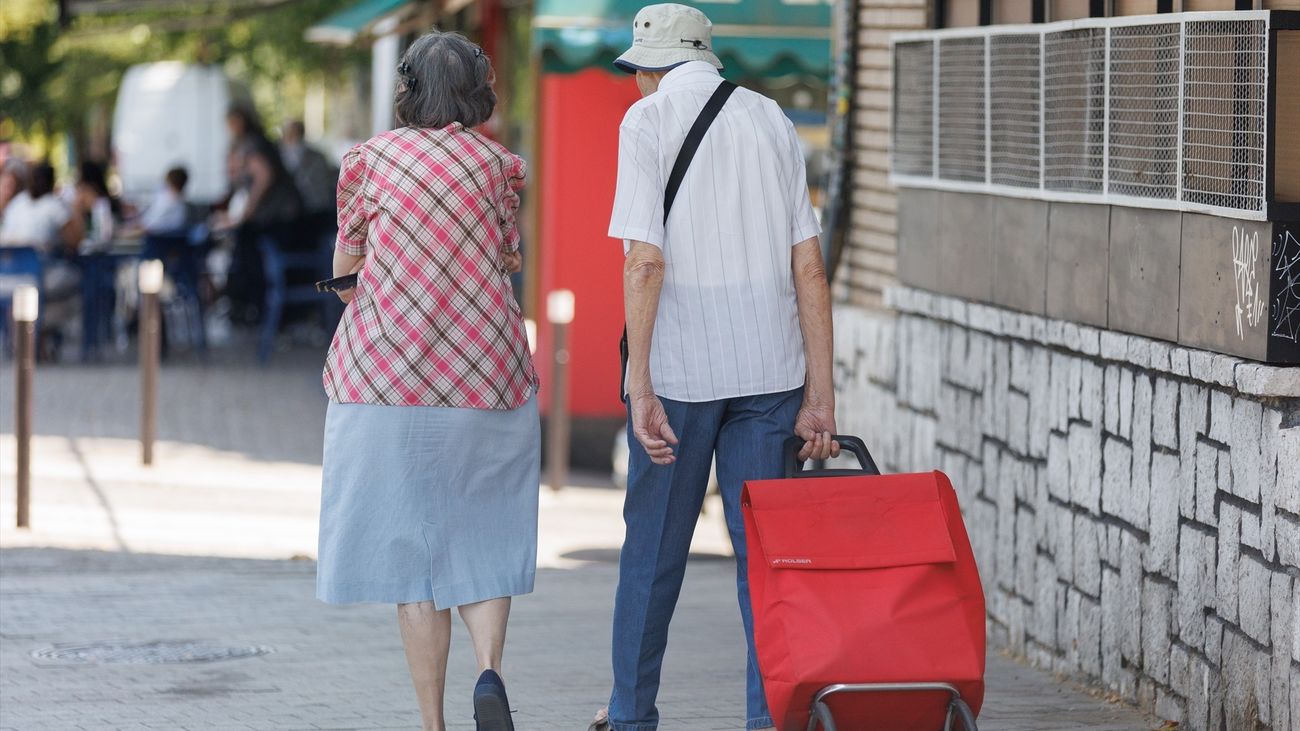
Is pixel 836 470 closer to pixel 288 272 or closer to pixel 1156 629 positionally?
pixel 1156 629

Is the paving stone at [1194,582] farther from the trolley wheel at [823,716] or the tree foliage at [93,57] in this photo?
the tree foliage at [93,57]

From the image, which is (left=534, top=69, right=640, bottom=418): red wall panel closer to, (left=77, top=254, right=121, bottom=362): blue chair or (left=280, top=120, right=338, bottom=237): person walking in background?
(left=77, top=254, right=121, bottom=362): blue chair

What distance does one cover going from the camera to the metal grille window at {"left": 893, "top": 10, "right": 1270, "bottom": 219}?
17.9ft

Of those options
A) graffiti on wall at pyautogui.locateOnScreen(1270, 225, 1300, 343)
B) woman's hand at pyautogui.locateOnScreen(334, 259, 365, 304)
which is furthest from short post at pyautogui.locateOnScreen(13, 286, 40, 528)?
graffiti on wall at pyautogui.locateOnScreen(1270, 225, 1300, 343)

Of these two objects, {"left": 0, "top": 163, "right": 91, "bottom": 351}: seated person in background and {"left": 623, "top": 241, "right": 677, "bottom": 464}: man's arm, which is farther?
{"left": 0, "top": 163, "right": 91, "bottom": 351}: seated person in background

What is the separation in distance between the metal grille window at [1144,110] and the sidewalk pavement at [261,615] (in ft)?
5.12

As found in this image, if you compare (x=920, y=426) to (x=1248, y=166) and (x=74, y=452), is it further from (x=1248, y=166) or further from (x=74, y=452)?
(x=74, y=452)

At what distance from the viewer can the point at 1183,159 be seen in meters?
5.76

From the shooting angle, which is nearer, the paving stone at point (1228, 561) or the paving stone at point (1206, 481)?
the paving stone at point (1228, 561)

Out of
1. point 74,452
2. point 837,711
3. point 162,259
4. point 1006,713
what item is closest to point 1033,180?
point 1006,713

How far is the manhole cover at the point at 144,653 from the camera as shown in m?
6.86

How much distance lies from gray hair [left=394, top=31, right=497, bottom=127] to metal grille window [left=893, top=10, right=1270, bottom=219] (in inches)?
77.3

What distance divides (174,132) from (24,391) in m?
18.3

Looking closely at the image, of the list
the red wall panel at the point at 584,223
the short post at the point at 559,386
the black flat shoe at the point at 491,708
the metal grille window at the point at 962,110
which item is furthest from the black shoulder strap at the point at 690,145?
the red wall panel at the point at 584,223
